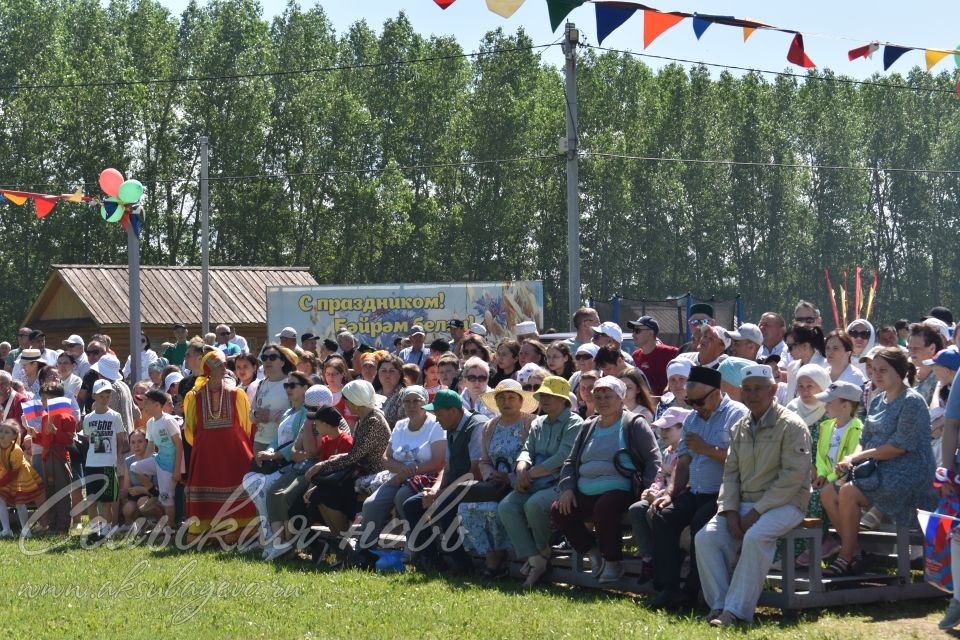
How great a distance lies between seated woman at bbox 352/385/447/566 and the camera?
31.5 ft

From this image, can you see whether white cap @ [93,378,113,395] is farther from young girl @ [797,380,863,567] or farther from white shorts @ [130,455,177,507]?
young girl @ [797,380,863,567]

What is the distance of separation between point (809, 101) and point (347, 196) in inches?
839

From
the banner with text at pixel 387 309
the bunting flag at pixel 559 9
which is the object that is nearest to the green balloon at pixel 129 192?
the bunting flag at pixel 559 9

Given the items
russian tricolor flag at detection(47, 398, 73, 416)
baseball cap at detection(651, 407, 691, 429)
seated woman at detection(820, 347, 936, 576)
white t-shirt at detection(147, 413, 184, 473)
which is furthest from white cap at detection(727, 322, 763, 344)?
russian tricolor flag at detection(47, 398, 73, 416)

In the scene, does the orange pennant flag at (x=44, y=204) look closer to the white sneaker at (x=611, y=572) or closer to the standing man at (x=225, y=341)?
the standing man at (x=225, y=341)

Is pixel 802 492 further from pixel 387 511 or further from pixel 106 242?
pixel 106 242

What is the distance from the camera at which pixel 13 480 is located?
499 inches

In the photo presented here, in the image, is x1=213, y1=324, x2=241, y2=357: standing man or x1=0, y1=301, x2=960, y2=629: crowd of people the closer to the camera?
x1=0, y1=301, x2=960, y2=629: crowd of people

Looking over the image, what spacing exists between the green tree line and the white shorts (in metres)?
33.5

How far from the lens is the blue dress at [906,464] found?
24.0 ft

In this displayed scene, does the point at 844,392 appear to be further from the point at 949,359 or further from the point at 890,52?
the point at 890,52

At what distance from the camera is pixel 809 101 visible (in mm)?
54750

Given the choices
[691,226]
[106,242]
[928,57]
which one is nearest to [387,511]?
[928,57]

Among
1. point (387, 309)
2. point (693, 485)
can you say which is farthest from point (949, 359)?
point (387, 309)
